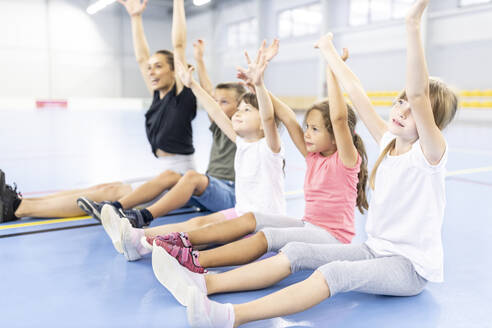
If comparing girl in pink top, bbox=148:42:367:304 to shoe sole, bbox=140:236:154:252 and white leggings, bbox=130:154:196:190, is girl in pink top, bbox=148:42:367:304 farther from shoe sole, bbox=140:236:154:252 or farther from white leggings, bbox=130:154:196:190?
white leggings, bbox=130:154:196:190

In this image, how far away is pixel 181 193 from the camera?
2426 millimetres

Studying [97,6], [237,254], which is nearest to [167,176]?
[237,254]

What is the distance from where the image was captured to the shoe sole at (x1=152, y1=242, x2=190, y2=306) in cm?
150

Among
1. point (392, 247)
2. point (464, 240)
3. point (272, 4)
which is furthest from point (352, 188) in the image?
point (272, 4)

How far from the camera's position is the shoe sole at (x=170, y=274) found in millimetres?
1499

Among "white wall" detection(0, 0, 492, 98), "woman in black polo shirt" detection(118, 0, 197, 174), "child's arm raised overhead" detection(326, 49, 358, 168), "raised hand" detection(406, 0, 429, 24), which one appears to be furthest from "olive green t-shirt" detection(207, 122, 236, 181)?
"white wall" detection(0, 0, 492, 98)

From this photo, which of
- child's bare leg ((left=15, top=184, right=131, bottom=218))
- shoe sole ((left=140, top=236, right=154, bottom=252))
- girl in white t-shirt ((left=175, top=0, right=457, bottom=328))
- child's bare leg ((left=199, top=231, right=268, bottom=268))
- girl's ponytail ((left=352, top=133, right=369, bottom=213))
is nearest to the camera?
girl in white t-shirt ((left=175, top=0, right=457, bottom=328))

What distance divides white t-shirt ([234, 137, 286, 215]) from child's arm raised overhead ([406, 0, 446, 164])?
0.84 metres

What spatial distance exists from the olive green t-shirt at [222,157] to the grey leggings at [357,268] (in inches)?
48.7

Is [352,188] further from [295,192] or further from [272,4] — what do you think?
[272,4]

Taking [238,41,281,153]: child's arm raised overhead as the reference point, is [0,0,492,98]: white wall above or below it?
above

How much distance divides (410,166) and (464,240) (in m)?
1.07

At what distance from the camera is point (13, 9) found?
698 inches

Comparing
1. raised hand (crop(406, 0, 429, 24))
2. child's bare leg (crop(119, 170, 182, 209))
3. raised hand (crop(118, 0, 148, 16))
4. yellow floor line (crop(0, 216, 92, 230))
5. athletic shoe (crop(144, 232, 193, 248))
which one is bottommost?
yellow floor line (crop(0, 216, 92, 230))
